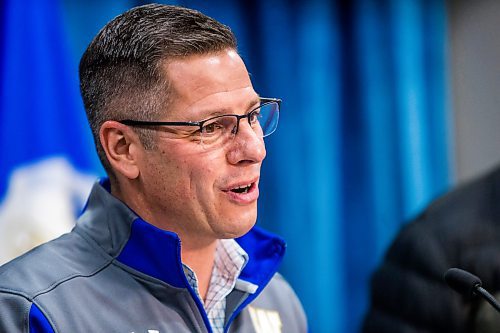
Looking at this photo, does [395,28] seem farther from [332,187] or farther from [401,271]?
[401,271]

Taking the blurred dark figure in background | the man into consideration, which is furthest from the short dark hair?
the blurred dark figure in background

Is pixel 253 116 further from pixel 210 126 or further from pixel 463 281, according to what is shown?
pixel 463 281

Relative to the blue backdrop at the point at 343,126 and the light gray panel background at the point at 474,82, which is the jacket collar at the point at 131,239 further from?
the light gray panel background at the point at 474,82

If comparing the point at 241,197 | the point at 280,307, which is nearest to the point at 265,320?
the point at 280,307

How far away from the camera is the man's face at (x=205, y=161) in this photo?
1.62m

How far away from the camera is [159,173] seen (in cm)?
164

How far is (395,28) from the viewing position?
3398mm

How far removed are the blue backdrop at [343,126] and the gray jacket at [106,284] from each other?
50.9 inches

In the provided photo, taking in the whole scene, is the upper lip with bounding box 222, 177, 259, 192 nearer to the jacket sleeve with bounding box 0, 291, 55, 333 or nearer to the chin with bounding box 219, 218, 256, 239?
the chin with bounding box 219, 218, 256, 239

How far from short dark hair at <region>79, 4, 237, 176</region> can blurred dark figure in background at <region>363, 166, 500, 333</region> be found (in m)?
0.98

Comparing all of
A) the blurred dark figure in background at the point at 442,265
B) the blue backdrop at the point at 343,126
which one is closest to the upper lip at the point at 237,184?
the blurred dark figure in background at the point at 442,265

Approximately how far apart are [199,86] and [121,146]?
0.63ft

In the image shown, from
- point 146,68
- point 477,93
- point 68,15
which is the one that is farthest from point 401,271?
point 477,93

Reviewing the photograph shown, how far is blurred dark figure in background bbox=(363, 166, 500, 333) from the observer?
228cm
